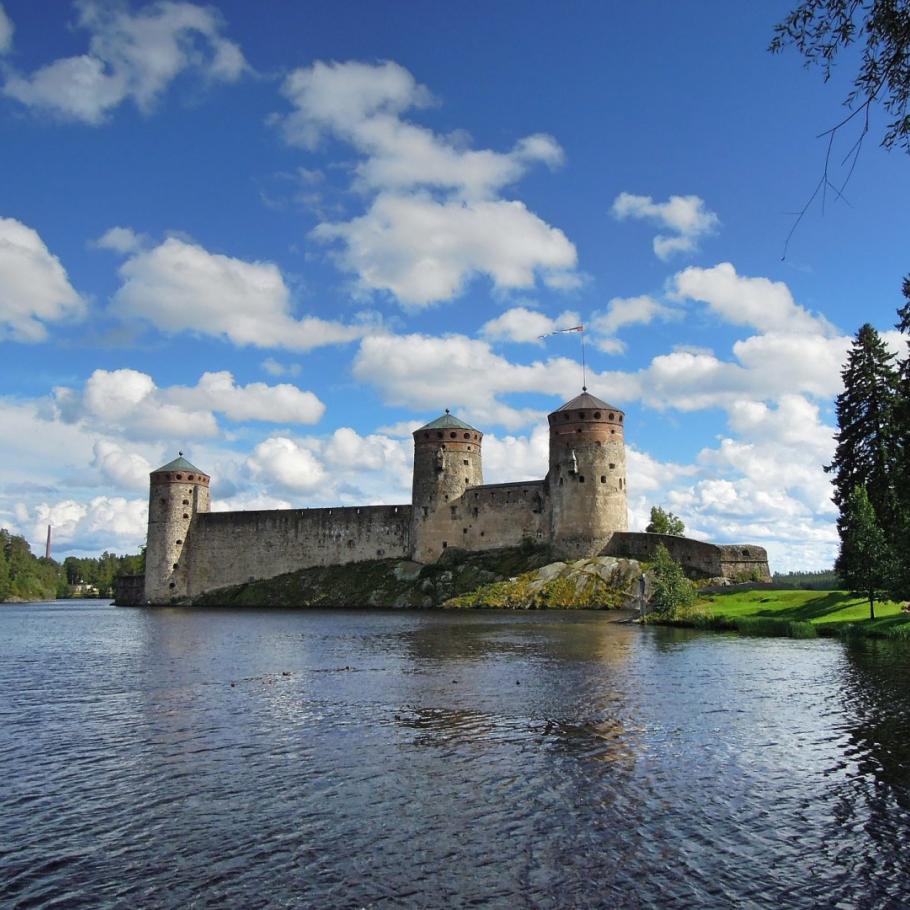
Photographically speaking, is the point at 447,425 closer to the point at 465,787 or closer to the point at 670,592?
the point at 670,592

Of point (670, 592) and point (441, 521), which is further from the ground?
point (441, 521)

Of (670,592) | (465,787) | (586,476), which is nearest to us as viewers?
(465,787)

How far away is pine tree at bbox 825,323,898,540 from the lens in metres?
42.7

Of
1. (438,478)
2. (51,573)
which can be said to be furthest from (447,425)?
(51,573)

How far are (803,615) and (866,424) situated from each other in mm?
12350

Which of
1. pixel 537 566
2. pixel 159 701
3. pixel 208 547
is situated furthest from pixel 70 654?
pixel 208 547

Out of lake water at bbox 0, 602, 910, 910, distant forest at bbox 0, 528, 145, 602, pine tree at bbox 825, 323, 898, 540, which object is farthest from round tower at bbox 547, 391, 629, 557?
distant forest at bbox 0, 528, 145, 602

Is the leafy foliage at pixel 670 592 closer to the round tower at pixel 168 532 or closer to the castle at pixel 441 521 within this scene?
the castle at pixel 441 521

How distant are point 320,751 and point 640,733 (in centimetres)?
614

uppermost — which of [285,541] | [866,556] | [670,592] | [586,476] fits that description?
[586,476]

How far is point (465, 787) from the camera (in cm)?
1282

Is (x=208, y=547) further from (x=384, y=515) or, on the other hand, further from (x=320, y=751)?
(x=320, y=751)

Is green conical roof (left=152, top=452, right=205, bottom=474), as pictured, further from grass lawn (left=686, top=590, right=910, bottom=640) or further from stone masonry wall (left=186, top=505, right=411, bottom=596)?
grass lawn (left=686, top=590, right=910, bottom=640)

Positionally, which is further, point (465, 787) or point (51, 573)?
point (51, 573)
